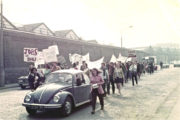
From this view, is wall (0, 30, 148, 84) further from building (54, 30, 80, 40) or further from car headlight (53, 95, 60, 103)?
building (54, 30, 80, 40)

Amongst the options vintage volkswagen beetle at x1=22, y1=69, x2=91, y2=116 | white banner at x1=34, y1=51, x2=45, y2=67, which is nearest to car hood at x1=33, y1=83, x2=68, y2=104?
vintage volkswagen beetle at x1=22, y1=69, x2=91, y2=116

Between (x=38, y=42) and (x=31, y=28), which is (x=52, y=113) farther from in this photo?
(x=31, y=28)

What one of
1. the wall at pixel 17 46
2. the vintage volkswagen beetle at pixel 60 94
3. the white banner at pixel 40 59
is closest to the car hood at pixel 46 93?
the vintage volkswagen beetle at pixel 60 94

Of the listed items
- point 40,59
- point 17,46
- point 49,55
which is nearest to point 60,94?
point 49,55

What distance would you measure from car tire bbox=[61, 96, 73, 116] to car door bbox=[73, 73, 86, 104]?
47cm

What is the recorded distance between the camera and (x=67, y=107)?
8305 millimetres

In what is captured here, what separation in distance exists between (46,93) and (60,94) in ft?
1.56

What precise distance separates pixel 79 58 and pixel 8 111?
27.7ft

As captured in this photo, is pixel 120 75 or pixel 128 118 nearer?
pixel 128 118

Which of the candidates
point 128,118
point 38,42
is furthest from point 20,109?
point 38,42

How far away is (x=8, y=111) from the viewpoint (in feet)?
30.6

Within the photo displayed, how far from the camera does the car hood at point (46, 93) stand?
7.89 m

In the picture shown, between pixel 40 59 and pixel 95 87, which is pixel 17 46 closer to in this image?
pixel 40 59

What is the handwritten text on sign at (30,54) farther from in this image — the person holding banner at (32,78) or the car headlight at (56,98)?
the car headlight at (56,98)
